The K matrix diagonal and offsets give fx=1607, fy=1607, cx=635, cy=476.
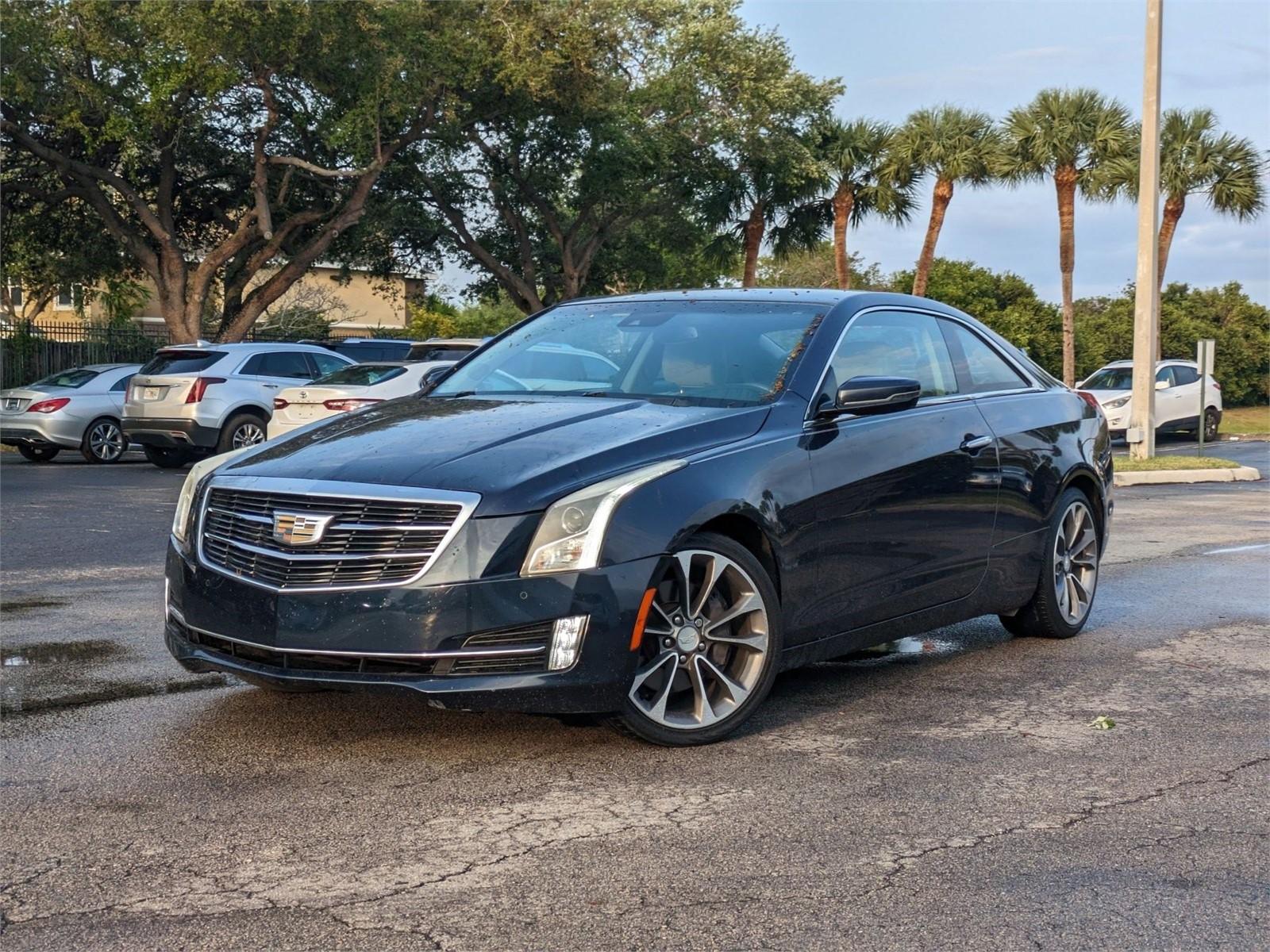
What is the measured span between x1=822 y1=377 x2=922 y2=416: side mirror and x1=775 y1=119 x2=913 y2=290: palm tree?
3638cm

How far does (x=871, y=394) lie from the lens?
239 inches

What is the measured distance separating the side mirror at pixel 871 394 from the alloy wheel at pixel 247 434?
1563 cm

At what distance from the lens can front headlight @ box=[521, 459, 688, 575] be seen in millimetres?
5020

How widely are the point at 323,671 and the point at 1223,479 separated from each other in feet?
62.7

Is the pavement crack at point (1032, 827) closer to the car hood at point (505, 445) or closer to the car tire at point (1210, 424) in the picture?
the car hood at point (505, 445)

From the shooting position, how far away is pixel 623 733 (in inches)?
212

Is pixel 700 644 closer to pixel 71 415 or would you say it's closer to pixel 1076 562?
pixel 1076 562

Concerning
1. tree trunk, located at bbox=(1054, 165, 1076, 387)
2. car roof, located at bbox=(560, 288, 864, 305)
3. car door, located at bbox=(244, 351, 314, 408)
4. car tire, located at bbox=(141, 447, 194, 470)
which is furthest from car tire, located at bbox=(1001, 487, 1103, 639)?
tree trunk, located at bbox=(1054, 165, 1076, 387)

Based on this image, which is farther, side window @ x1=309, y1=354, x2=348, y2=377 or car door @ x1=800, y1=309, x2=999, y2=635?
side window @ x1=309, y1=354, x2=348, y2=377

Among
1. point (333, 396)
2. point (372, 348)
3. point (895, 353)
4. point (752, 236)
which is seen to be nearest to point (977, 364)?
point (895, 353)

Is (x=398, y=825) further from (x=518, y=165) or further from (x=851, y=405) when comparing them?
(x=518, y=165)

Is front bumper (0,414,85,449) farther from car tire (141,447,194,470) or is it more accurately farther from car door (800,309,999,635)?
car door (800,309,999,635)

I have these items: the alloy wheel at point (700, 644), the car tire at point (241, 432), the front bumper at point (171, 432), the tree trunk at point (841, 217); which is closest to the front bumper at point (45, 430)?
the front bumper at point (171, 432)

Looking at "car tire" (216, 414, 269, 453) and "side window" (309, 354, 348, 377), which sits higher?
"side window" (309, 354, 348, 377)
